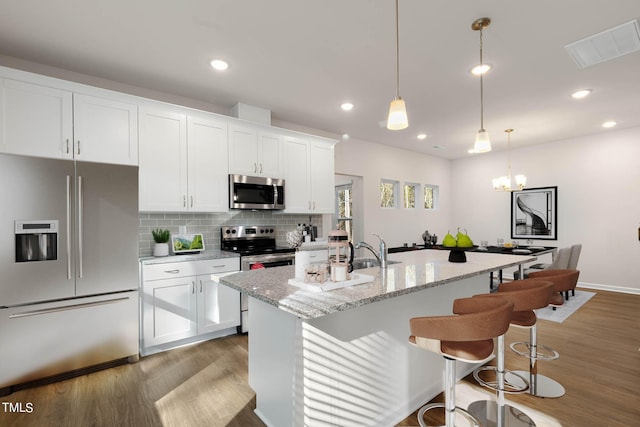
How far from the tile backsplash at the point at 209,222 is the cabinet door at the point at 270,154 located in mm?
612

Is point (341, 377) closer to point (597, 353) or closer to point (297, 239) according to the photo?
point (297, 239)

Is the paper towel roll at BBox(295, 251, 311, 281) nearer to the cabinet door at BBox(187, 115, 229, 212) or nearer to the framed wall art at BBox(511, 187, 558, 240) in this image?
the cabinet door at BBox(187, 115, 229, 212)

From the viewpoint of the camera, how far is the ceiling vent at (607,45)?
2.48 meters

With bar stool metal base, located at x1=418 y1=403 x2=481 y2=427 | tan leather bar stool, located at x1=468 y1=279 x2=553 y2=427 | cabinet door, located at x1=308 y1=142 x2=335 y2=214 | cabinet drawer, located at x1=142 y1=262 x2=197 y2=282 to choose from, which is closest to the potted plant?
cabinet drawer, located at x1=142 y1=262 x2=197 y2=282

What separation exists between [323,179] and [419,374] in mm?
3000

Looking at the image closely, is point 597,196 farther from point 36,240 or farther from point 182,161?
point 36,240

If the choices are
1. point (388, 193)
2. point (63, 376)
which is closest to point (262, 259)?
point (63, 376)

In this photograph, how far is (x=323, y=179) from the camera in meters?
4.67

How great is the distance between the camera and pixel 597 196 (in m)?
5.64

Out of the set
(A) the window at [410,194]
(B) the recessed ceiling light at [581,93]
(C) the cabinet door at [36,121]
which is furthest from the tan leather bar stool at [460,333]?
(A) the window at [410,194]

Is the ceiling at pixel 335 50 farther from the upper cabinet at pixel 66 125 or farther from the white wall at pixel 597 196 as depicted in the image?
the white wall at pixel 597 196

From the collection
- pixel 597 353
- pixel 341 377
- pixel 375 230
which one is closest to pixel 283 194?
pixel 375 230

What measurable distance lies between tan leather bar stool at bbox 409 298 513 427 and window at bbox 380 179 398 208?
15.4ft

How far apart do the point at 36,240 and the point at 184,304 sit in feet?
4.36
